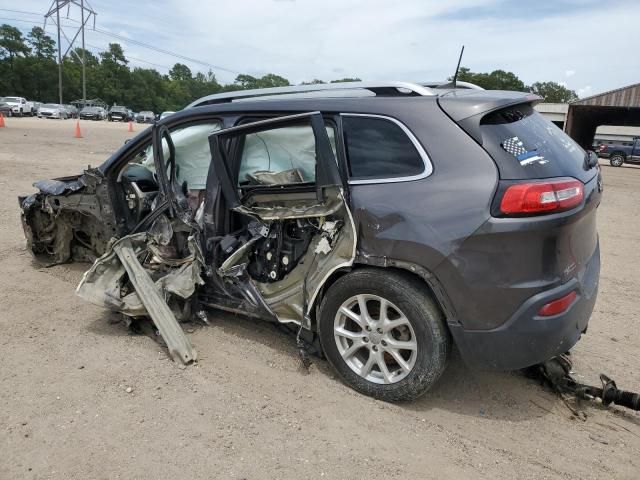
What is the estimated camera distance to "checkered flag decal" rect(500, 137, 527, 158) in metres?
2.65

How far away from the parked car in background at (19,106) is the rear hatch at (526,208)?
47.0 meters

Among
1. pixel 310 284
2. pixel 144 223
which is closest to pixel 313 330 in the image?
pixel 310 284

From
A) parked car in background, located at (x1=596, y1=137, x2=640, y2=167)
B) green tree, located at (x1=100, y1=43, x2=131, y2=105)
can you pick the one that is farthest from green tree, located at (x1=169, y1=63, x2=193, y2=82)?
parked car in background, located at (x1=596, y1=137, x2=640, y2=167)

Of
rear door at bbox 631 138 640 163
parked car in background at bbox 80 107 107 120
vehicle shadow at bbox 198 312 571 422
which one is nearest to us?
vehicle shadow at bbox 198 312 571 422

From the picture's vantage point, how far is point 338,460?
2553 mm

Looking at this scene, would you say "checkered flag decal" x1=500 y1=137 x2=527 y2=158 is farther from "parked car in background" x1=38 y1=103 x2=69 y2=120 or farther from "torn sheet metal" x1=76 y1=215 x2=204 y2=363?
"parked car in background" x1=38 y1=103 x2=69 y2=120

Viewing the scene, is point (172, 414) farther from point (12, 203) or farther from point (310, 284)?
point (12, 203)

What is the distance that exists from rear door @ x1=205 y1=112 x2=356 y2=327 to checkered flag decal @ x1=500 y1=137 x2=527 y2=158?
957 millimetres

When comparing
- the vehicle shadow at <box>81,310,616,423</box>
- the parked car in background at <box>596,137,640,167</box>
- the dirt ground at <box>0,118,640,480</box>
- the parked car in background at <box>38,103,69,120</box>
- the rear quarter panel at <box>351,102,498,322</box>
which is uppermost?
the parked car in background at <box>38,103,69,120</box>

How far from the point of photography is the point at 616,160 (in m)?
27.0

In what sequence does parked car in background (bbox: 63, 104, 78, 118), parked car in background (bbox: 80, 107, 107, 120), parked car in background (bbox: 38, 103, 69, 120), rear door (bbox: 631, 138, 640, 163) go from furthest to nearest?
parked car in background (bbox: 80, 107, 107, 120)
parked car in background (bbox: 63, 104, 78, 118)
parked car in background (bbox: 38, 103, 69, 120)
rear door (bbox: 631, 138, 640, 163)

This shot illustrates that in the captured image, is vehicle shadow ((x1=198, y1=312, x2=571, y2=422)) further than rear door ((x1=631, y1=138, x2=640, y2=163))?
No

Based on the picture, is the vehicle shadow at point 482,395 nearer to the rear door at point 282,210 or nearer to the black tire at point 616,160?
the rear door at point 282,210

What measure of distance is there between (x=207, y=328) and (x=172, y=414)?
3.71 ft
